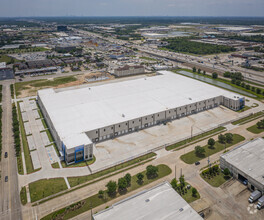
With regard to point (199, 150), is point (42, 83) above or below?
above

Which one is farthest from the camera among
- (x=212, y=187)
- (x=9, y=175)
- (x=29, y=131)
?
(x=29, y=131)

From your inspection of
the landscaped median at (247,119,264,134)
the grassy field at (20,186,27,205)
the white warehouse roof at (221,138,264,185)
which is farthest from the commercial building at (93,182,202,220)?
the landscaped median at (247,119,264,134)

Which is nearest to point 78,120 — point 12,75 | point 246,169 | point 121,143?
point 121,143

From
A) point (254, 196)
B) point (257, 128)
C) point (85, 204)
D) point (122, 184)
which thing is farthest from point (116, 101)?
point (254, 196)

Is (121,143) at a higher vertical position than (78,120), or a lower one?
lower

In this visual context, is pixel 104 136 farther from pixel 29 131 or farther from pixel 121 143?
pixel 29 131

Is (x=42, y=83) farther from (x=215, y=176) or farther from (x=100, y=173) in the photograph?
(x=215, y=176)
